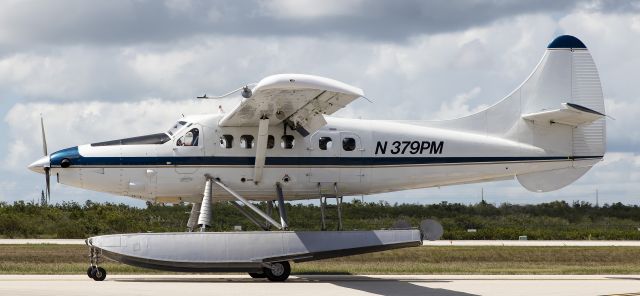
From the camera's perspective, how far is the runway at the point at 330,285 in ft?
62.2

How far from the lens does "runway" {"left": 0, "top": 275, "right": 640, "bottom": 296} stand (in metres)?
19.0

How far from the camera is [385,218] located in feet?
149

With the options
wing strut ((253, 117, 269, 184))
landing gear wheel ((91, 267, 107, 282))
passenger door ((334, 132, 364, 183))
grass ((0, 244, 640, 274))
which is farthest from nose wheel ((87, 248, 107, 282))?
passenger door ((334, 132, 364, 183))

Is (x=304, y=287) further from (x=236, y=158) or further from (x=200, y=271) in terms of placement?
(x=236, y=158)

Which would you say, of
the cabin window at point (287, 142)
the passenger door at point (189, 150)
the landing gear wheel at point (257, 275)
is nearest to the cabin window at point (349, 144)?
the cabin window at point (287, 142)

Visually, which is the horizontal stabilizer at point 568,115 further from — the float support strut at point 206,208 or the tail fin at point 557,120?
the float support strut at point 206,208

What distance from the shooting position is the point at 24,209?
158 ft

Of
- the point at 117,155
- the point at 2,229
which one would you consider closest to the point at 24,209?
the point at 2,229

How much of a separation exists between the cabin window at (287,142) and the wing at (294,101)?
0.84ft

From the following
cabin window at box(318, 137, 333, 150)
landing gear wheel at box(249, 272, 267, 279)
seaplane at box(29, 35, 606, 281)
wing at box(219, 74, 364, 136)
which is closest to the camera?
wing at box(219, 74, 364, 136)

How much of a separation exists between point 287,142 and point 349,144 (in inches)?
55.3

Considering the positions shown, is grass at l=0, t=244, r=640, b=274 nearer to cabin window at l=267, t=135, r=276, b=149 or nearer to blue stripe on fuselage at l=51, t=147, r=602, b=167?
blue stripe on fuselage at l=51, t=147, r=602, b=167

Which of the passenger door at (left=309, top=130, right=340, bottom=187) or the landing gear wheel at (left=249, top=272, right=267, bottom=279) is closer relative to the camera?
the landing gear wheel at (left=249, top=272, right=267, bottom=279)

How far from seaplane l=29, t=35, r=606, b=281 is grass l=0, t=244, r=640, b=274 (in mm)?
2919
